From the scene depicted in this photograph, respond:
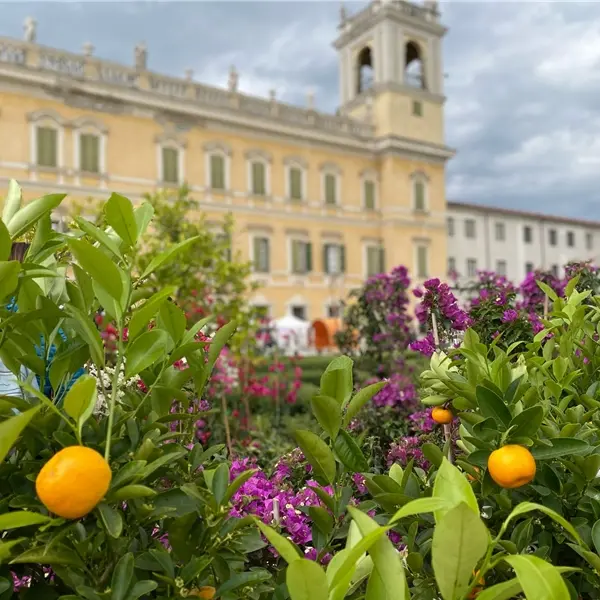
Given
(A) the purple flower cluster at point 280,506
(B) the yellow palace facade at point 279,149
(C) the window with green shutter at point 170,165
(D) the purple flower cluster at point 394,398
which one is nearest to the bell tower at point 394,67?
(B) the yellow palace facade at point 279,149

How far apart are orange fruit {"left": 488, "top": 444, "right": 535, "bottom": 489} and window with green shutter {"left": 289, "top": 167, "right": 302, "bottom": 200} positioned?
2460cm

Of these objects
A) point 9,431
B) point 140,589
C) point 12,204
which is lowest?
point 140,589

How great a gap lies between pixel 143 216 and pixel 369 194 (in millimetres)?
26299

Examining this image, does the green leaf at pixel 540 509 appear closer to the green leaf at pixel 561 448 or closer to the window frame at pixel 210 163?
the green leaf at pixel 561 448

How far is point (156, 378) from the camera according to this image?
1049mm

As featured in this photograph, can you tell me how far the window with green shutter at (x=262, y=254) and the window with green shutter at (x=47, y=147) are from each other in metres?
7.43

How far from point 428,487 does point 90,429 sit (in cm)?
61

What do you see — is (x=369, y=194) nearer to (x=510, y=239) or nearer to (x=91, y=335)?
(x=510, y=239)

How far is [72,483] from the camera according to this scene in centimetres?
80

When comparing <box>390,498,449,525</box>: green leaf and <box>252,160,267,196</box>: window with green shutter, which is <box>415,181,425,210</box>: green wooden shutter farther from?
<box>390,498,449,525</box>: green leaf

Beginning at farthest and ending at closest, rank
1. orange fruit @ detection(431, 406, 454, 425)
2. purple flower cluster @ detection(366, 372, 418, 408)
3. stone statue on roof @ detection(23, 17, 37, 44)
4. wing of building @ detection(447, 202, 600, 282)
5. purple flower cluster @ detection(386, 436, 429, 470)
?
wing of building @ detection(447, 202, 600, 282)
stone statue on roof @ detection(23, 17, 37, 44)
purple flower cluster @ detection(366, 372, 418, 408)
purple flower cluster @ detection(386, 436, 429, 470)
orange fruit @ detection(431, 406, 454, 425)

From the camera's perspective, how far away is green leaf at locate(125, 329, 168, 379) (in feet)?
3.14

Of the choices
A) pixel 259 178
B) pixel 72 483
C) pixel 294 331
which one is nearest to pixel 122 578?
pixel 72 483

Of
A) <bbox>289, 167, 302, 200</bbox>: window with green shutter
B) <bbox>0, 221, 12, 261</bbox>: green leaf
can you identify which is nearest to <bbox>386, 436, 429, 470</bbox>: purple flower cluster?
<bbox>0, 221, 12, 261</bbox>: green leaf
